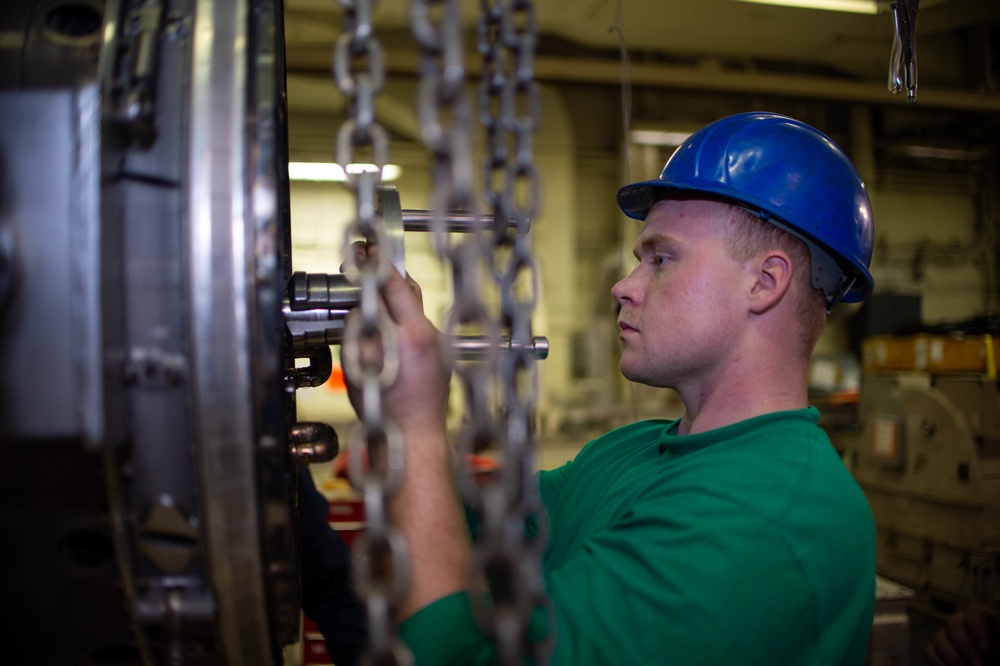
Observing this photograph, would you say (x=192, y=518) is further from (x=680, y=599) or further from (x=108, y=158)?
(x=680, y=599)

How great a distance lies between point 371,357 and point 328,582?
0.89m

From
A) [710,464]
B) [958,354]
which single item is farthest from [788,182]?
[958,354]

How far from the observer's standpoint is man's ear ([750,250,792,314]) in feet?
3.81

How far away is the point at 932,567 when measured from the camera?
365 cm

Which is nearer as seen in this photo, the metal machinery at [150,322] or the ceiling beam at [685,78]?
the metal machinery at [150,322]

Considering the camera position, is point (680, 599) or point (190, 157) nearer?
point (190, 157)

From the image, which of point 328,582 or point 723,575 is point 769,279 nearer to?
point 723,575

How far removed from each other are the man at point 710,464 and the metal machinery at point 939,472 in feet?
8.94

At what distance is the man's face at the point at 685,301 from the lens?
1158 millimetres

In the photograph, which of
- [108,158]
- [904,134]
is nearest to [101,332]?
[108,158]

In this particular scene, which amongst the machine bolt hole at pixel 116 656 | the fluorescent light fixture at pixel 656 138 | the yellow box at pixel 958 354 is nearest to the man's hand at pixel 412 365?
the machine bolt hole at pixel 116 656

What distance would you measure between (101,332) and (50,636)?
0.37m

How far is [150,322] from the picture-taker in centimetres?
70

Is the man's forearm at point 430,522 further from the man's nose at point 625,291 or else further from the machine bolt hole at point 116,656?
the man's nose at point 625,291
